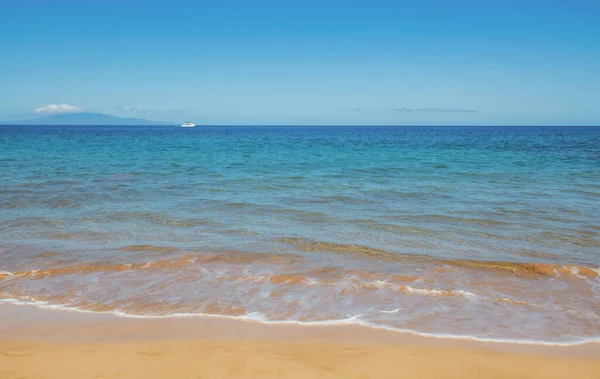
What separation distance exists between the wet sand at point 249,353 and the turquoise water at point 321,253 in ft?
1.15

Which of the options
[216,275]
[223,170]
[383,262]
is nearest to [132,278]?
[216,275]

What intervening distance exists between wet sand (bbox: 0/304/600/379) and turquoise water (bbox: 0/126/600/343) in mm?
351

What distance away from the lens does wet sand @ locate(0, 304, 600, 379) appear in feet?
14.4

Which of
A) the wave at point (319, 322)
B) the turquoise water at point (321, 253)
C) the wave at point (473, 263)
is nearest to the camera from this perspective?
the wave at point (319, 322)

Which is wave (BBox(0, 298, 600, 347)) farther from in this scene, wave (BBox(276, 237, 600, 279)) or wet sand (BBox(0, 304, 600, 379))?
wave (BBox(276, 237, 600, 279))

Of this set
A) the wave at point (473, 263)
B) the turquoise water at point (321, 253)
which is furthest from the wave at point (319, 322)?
the wave at point (473, 263)

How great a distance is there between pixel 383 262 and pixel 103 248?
538cm

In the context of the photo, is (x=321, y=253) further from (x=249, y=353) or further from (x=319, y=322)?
(x=249, y=353)

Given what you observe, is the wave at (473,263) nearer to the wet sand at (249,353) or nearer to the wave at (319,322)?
the wave at (319,322)

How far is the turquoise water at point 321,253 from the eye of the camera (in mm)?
6031

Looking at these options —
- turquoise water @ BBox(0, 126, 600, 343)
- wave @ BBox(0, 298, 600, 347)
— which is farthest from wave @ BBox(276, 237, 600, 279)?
wave @ BBox(0, 298, 600, 347)

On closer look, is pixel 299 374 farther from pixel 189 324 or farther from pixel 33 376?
pixel 33 376

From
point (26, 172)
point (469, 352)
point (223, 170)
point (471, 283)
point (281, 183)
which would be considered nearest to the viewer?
point (469, 352)

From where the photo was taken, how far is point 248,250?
881 centimetres
